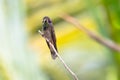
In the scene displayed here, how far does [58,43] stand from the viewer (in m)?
1.44

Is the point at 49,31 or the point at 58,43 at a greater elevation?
the point at 49,31

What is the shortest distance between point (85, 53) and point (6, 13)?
620 millimetres

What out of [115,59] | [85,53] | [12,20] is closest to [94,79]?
[85,53]

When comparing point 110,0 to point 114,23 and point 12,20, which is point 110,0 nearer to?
point 114,23

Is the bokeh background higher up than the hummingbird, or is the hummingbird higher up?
the hummingbird

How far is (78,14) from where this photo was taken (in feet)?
5.31

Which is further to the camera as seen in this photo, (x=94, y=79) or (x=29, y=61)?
(x=94, y=79)

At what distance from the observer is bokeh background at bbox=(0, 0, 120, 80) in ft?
2.67

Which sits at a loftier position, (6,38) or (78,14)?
(6,38)

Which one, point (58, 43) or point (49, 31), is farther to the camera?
point (58, 43)

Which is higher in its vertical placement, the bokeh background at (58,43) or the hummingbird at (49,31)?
the hummingbird at (49,31)

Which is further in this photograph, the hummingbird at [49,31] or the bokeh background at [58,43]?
the bokeh background at [58,43]

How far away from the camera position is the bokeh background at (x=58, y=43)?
0.81 meters

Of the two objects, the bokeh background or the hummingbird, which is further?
the bokeh background
